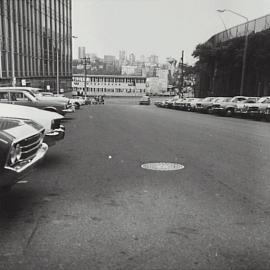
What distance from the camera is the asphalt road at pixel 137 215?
4.11 m

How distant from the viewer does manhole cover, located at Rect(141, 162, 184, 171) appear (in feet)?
27.0

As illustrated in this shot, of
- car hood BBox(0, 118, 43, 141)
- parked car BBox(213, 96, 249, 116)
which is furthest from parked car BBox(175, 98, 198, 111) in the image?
car hood BBox(0, 118, 43, 141)

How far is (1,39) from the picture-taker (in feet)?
138

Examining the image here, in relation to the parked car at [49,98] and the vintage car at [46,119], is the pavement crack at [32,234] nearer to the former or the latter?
the vintage car at [46,119]

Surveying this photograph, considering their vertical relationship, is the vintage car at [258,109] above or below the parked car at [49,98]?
below

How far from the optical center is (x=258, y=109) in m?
25.9

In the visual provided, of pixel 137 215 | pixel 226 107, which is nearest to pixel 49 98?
pixel 226 107

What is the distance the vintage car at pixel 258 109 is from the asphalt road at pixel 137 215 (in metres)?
16.5

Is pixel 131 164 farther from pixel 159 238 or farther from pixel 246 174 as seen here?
pixel 159 238

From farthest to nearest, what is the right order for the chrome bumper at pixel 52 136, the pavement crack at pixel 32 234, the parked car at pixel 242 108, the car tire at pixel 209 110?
the car tire at pixel 209 110, the parked car at pixel 242 108, the chrome bumper at pixel 52 136, the pavement crack at pixel 32 234

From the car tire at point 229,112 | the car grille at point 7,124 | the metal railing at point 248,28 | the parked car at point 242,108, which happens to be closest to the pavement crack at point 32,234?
the car grille at point 7,124

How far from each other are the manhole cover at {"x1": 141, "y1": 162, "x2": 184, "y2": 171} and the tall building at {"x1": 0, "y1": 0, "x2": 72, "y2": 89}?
2849 cm

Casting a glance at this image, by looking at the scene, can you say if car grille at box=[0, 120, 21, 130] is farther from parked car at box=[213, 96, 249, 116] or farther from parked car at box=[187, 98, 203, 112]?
parked car at box=[187, 98, 203, 112]

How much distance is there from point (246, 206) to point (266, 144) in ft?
22.4
